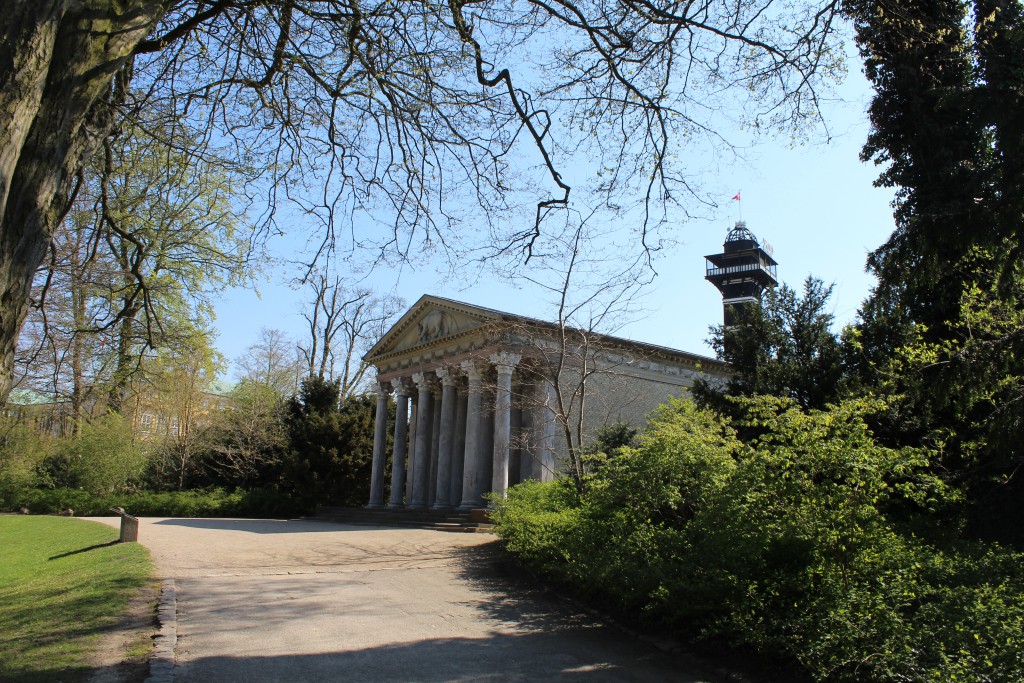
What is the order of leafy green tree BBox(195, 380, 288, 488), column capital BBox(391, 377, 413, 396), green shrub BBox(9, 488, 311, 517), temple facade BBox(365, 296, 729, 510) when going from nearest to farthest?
temple facade BBox(365, 296, 729, 510), green shrub BBox(9, 488, 311, 517), leafy green tree BBox(195, 380, 288, 488), column capital BBox(391, 377, 413, 396)

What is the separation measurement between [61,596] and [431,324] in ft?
70.8

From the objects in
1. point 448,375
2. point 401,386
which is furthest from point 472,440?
point 401,386

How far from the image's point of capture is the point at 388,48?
730 cm

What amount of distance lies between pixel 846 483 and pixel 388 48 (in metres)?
6.88

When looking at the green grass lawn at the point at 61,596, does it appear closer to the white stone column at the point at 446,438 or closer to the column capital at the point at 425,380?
the white stone column at the point at 446,438

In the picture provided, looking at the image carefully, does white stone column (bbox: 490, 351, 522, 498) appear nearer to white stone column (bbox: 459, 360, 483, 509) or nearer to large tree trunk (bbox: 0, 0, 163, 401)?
white stone column (bbox: 459, 360, 483, 509)

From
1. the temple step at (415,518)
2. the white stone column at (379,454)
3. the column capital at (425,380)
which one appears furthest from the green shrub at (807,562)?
the white stone column at (379,454)

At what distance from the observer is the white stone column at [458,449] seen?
102ft

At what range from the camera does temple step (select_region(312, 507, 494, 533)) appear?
23.7 meters

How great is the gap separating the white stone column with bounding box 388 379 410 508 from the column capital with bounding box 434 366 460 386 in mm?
3918

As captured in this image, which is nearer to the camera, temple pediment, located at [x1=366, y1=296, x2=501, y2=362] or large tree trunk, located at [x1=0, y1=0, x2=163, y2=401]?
large tree trunk, located at [x1=0, y1=0, x2=163, y2=401]

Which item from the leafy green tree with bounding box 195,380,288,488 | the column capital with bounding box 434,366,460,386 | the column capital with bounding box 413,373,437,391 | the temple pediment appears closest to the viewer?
the temple pediment

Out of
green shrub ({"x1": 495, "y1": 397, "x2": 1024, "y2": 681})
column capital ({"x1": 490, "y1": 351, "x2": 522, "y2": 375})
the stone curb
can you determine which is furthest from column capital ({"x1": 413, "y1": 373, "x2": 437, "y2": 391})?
green shrub ({"x1": 495, "y1": 397, "x2": 1024, "y2": 681})

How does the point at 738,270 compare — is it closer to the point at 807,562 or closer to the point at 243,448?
the point at 243,448
